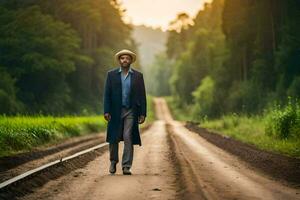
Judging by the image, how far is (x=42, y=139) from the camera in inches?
755

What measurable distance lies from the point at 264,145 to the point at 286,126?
1706 mm

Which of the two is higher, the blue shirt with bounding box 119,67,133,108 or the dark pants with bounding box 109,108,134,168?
the blue shirt with bounding box 119,67,133,108

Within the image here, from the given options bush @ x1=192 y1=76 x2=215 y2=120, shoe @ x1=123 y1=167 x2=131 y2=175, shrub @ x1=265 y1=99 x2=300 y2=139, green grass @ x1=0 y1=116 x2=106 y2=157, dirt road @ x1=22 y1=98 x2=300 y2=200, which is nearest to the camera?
dirt road @ x1=22 y1=98 x2=300 y2=200

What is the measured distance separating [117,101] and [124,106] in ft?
0.56

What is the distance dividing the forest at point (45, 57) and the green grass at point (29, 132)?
14781 mm

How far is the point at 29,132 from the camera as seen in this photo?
59.5ft

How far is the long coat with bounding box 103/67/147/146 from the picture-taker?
10383 millimetres

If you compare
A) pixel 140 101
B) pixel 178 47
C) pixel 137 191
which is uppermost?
pixel 178 47

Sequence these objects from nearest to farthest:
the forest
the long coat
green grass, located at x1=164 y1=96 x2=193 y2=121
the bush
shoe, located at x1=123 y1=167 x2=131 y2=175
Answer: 1. shoe, located at x1=123 y1=167 x2=131 y2=175
2. the long coat
3. the forest
4. the bush
5. green grass, located at x1=164 y1=96 x2=193 y2=121

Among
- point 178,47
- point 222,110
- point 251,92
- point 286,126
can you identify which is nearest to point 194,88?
point 178,47

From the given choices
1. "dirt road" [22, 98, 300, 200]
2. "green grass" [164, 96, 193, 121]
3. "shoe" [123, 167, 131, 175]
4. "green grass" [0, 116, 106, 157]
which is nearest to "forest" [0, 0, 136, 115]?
"green grass" [0, 116, 106, 157]

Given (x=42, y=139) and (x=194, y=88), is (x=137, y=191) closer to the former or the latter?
(x=42, y=139)

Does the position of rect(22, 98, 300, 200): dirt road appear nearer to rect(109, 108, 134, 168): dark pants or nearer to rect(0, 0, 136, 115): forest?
rect(109, 108, 134, 168): dark pants

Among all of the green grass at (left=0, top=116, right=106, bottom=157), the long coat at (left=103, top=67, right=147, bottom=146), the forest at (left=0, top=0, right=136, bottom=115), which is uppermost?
the forest at (left=0, top=0, right=136, bottom=115)
